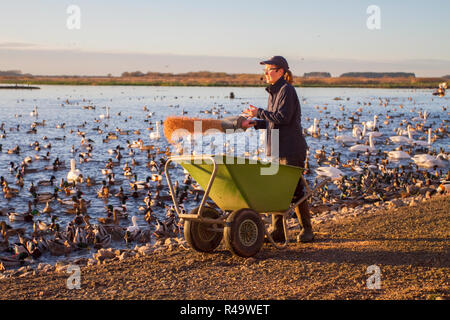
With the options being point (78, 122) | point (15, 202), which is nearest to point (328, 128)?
point (78, 122)

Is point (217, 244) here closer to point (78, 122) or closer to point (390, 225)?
point (390, 225)

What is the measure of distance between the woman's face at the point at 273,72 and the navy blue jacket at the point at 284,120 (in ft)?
0.23

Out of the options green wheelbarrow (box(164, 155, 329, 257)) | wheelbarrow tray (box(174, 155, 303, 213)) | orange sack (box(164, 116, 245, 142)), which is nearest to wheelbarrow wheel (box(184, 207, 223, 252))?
green wheelbarrow (box(164, 155, 329, 257))

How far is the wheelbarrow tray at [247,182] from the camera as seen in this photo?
7676mm

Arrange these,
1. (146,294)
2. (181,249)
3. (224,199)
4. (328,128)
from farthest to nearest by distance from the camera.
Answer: (328,128) < (181,249) < (224,199) < (146,294)

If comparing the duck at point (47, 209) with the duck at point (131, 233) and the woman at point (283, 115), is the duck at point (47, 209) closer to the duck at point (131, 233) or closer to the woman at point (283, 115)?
the duck at point (131, 233)

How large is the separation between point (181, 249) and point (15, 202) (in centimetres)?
952

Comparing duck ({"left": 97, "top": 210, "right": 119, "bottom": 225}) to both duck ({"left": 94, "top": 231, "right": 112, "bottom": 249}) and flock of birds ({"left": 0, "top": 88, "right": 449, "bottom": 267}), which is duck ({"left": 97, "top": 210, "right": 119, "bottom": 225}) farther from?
duck ({"left": 94, "top": 231, "right": 112, "bottom": 249})

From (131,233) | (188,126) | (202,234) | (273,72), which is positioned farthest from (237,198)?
(131,233)

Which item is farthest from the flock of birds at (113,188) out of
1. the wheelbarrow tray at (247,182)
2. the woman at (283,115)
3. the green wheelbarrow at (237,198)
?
the woman at (283,115)

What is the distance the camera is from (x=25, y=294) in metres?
6.84

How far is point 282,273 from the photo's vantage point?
738 centimetres

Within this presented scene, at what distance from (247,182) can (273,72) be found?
1.89 metres

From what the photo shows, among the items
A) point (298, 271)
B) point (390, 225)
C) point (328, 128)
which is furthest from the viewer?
point (328, 128)
